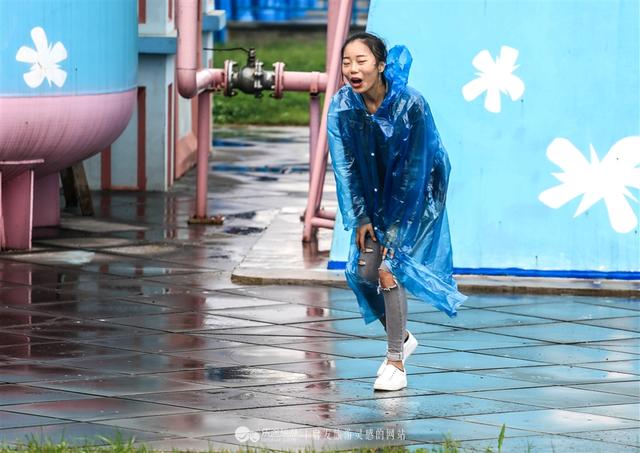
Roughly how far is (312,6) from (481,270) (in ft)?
114

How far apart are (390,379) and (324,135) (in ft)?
15.5

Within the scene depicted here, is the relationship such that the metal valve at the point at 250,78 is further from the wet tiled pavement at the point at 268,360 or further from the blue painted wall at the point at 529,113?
the blue painted wall at the point at 529,113

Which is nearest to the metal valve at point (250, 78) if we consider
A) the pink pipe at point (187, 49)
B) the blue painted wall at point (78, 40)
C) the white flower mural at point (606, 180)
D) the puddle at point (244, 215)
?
the pink pipe at point (187, 49)

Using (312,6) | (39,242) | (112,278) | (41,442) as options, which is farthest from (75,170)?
(312,6)

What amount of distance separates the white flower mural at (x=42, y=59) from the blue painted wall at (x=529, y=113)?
8.27ft

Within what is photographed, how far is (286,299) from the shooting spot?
10148 millimetres

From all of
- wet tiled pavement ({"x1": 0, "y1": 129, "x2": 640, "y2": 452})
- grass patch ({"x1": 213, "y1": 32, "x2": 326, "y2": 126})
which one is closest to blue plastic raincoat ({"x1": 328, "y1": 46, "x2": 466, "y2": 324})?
wet tiled pavement ({"x1": 0, "y1": 129, "x2": 640, "y2": 452})

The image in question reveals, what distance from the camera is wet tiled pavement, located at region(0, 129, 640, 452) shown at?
665cm

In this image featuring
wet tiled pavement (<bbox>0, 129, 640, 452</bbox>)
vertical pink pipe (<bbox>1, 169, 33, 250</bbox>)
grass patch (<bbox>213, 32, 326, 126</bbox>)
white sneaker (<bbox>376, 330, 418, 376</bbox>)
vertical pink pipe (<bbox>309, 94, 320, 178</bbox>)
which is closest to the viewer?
wet tiled pavement (<bbox>0, 129, 640, 452</bbox>)

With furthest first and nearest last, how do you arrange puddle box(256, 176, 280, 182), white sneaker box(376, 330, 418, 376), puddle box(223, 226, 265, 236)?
puddle box(256, 176, 280, 182)
puddle box(223, 226, 265, 236)
white sneaker box(376, 330, 418, 376)

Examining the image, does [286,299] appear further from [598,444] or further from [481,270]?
A: [598,444]

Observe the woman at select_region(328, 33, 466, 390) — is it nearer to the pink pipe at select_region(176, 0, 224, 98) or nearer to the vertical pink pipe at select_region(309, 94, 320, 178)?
the pink pipe at select_region(176, 0, 224, 98)

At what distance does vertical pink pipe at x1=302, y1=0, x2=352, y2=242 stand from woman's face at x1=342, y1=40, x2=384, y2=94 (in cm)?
425

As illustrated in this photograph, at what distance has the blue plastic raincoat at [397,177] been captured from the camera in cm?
735
